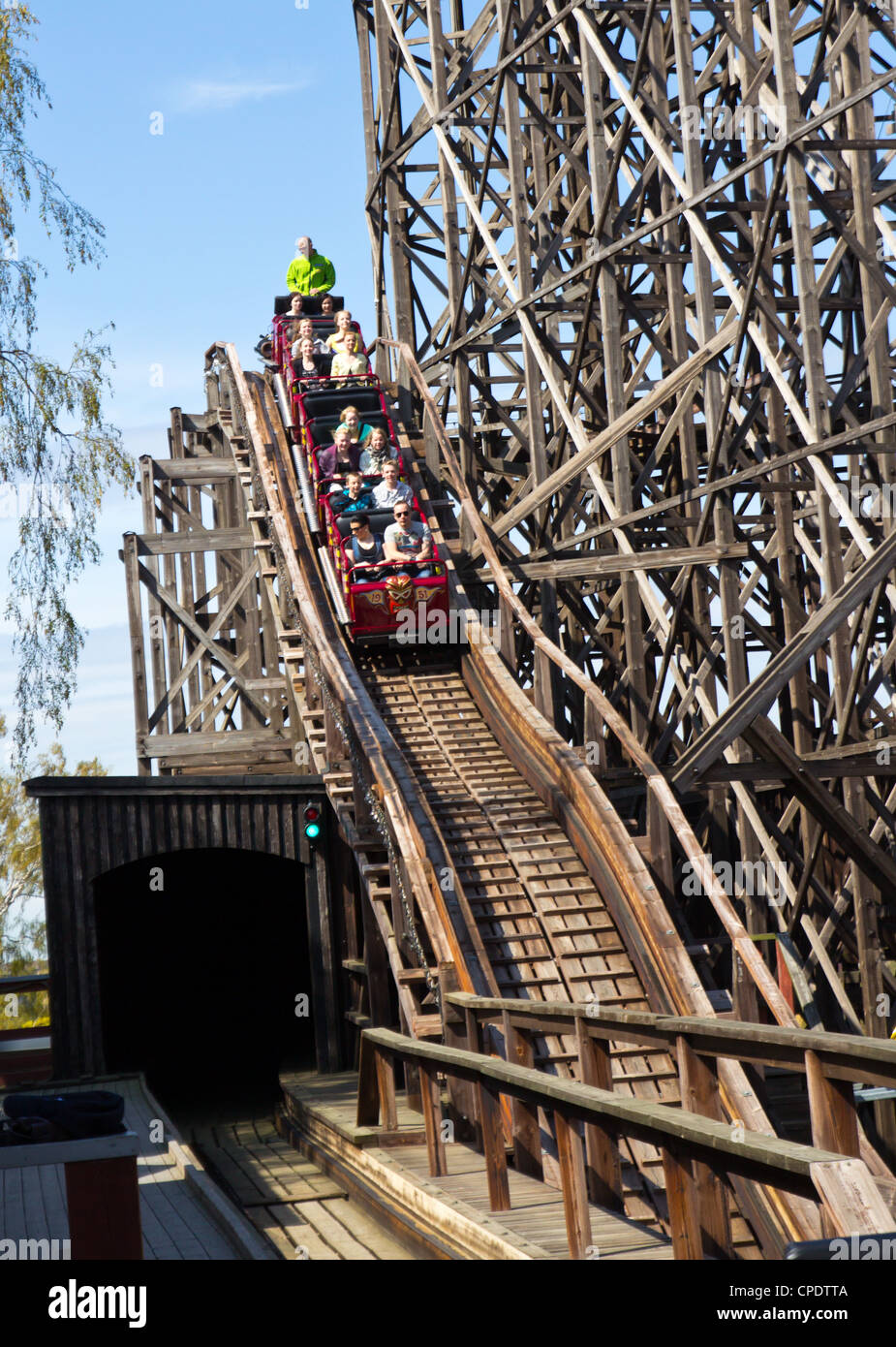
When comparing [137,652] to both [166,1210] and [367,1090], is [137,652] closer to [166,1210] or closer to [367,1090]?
[367,1090]

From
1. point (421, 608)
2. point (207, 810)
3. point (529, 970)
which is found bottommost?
point (529, 970)

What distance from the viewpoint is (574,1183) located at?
5.40 m

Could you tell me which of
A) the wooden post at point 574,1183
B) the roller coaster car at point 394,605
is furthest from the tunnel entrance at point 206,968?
the wooden post at point 574,1183

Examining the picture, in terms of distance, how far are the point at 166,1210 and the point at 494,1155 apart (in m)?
2.34

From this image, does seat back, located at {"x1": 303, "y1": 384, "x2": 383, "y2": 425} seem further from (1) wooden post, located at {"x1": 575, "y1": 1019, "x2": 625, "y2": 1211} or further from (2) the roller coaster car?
(1) wooden post, located at {"x1": 575, "y1": 1019, "x2": 625, "y2": 1211}

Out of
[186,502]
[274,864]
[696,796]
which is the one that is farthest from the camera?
[186,502]

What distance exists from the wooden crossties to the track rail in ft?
1.26

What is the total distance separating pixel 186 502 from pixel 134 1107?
1059 centimetres

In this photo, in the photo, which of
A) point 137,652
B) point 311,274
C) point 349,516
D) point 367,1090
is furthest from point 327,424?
point 367,1090

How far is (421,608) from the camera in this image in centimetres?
1375

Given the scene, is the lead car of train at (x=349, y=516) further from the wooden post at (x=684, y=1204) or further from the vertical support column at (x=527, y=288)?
the wooden post at (x=684, y=1204)
